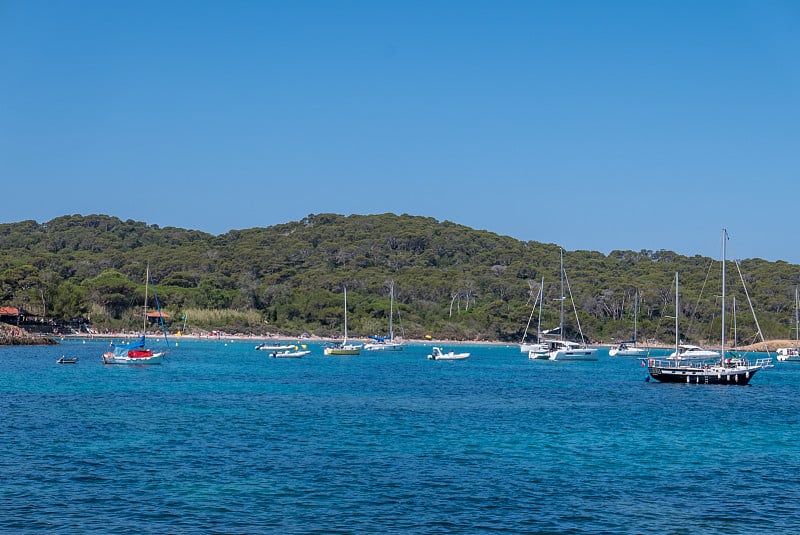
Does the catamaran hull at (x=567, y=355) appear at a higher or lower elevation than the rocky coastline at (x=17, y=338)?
lower

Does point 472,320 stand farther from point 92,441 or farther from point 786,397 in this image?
point 92,441

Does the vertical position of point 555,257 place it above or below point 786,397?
above

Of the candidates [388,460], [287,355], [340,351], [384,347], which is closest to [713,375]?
[388,460]

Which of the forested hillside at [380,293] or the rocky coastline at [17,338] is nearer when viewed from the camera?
the rocky coastline at [17,338]

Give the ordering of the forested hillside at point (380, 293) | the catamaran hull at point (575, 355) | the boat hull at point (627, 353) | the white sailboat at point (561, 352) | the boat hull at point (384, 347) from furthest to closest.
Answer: the forested hillside at point (380, 293) → the boat hull at point (384, 347) → the boat hull at point (627, 353) → the white sailboat at point (561, 352) → the catamaran hull at point (575, 355)

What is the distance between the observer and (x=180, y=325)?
147125 mm

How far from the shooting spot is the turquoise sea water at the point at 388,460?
2019 centimetres

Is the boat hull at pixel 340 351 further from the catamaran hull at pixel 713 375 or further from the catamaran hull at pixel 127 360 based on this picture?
the catamaran hull at pixel 713 375

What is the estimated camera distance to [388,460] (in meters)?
27.3

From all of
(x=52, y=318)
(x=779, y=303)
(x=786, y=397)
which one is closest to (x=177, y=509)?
(x=786, y=397)

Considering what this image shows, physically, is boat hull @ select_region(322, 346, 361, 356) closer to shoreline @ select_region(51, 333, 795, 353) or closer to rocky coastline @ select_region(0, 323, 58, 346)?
shoreline @ select_region(51, 333, 795, 353)

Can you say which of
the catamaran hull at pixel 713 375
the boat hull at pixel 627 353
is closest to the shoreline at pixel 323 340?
the boat hull at pixel 627 353

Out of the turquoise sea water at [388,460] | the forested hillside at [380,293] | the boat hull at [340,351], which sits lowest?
the turquoise sea water at [388,460]

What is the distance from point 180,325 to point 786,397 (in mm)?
111198
